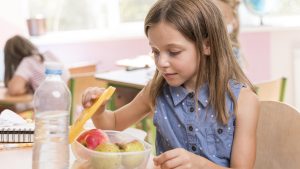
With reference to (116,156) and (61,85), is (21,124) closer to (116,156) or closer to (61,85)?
(61,85)

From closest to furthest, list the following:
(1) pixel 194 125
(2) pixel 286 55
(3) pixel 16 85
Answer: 1. (1) pixel 194 125
2. (3) pixel 16 85
3. (2) pixel 286 55

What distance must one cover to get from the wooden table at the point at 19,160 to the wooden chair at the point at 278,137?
346 millimetres

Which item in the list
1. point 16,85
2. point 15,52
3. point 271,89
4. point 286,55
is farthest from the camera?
point 286,55

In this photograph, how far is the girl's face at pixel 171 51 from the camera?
134 cm

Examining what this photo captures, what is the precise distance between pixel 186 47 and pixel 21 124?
580mm

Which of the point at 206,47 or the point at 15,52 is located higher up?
the point at 206,47

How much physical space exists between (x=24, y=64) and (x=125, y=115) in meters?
2.10

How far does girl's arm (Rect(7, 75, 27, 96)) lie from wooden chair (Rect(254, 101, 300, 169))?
2247mm

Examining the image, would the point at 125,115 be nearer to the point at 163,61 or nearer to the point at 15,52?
the point at 163,61

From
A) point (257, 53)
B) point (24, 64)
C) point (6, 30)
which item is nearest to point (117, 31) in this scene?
point (6, 30)

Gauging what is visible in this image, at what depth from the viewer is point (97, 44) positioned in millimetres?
5082

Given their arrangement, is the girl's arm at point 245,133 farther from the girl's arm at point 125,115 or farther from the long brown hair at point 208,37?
the girl's arm at point 125,115

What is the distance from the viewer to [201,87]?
4.78 feet

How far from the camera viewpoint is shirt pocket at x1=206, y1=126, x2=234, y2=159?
4.66 feet
